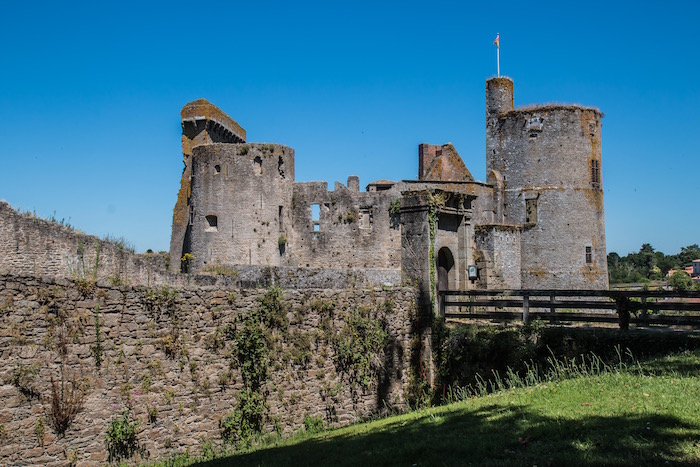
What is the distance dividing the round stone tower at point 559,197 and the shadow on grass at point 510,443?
109 ft

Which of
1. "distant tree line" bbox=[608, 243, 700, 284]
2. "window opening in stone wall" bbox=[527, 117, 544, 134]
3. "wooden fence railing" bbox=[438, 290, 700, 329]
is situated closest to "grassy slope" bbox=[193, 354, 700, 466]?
"wooden fence railing" bbox=[438, 290, 700, 329]

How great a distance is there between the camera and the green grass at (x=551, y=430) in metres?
8.10

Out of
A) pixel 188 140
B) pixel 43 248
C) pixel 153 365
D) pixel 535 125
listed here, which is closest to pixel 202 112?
pixel 188 140

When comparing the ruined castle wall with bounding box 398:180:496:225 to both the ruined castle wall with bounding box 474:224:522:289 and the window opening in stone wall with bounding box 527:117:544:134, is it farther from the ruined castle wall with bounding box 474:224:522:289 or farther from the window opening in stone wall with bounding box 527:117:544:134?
the window opening in stone wall with bounding box 527:117:544:134

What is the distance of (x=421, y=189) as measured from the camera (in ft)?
119

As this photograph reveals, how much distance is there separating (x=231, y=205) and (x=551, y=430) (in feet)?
96.8

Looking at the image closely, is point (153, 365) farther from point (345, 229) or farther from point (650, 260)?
point (650, 260)

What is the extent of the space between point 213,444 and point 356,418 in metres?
4.14

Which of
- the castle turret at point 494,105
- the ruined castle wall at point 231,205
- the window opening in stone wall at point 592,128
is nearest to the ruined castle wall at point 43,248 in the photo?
the ruined castle wall at point 231,205

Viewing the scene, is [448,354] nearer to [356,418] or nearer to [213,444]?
[356,418]

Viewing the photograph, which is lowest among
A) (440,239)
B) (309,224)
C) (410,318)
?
(410,318)

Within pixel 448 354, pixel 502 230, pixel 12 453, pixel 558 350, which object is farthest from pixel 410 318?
pixel 502 230

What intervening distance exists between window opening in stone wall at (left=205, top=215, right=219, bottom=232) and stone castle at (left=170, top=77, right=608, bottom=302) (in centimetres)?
6

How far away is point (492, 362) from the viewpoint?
17.2 meters
